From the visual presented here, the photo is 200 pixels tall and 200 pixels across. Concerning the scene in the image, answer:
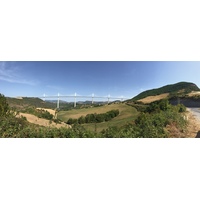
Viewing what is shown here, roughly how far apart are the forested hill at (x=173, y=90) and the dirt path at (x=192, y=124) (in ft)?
2.61

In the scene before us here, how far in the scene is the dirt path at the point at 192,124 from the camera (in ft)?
23.1

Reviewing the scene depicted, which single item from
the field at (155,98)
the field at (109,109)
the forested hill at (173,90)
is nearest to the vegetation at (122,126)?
the field at (109,109)

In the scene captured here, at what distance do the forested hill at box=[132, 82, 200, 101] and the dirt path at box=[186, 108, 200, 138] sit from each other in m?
0.80

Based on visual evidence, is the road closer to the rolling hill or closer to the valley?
the valley

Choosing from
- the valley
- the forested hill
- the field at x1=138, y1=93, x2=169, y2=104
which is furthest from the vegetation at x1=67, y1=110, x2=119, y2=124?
the field at x1=138, y1=93, x2=169, y2=104

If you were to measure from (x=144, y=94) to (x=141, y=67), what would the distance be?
2.86 ft

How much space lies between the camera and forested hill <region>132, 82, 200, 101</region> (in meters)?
7.13

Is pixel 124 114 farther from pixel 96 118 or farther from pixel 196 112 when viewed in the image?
pixel 196 112

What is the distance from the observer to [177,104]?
7.38 m

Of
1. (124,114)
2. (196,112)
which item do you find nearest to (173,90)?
(196,112)

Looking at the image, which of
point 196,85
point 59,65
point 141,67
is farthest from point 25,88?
point 196,85

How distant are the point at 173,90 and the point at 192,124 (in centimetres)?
138

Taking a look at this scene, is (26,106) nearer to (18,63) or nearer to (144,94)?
(18,63)

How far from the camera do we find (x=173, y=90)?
7.25 meters
